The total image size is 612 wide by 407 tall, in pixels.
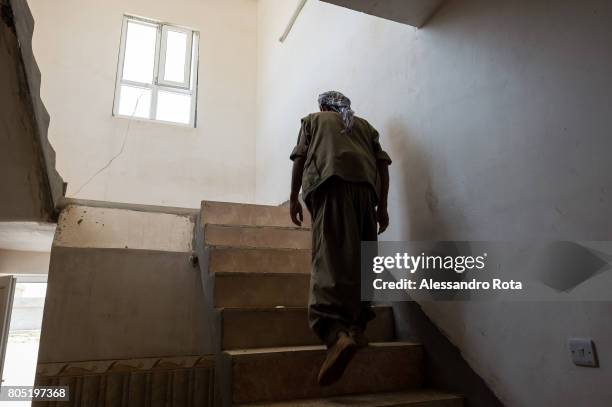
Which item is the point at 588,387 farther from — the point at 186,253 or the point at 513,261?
the point at 186,253

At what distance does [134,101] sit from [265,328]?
3.83m

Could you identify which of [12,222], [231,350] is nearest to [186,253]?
[12,222]

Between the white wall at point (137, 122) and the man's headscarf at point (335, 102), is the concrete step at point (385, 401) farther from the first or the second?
the white wall at point (137, 122)

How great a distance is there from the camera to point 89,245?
271 centimetres

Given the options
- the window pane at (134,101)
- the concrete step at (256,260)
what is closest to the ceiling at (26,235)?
the concrete step at (256,260)

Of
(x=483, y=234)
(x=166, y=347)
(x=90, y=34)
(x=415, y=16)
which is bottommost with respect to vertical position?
(x=166, y=347)

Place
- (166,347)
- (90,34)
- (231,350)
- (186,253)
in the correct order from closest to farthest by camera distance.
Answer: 1. (231,350)
2. (166,347)
3. (186,253)
4. (90,34)

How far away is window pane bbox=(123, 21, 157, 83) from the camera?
4.86 metres

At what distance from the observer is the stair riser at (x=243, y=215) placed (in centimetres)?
278

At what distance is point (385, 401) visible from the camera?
1539mm

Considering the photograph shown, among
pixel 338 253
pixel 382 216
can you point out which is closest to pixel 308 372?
pixel 338 253

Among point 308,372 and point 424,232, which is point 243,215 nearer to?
point 424,232

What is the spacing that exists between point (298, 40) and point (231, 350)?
124 inches

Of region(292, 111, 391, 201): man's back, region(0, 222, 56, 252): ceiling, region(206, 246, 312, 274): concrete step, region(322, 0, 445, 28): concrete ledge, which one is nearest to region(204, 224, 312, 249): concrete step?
region(206, 246, 312, 274): concrete step
